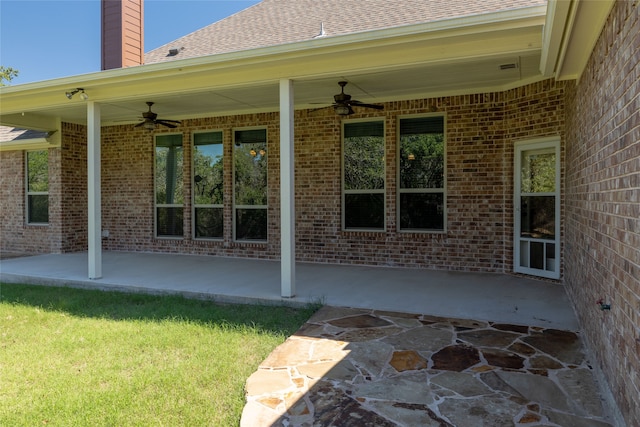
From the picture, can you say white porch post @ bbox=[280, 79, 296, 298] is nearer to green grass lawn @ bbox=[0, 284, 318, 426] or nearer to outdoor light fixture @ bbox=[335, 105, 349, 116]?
green grass lawn @ bbox=[0, 284, 318, 426]

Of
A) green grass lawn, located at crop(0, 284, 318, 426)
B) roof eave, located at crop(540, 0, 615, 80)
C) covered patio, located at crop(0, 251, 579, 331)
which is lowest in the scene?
green grass lawn, located at crop(0, 284, 318, 426)

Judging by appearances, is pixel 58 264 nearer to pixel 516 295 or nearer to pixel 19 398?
pixel 19 398

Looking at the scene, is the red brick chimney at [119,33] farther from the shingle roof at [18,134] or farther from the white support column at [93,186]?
the white support column at [93,186]

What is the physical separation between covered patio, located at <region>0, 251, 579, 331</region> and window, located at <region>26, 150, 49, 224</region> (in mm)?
2003

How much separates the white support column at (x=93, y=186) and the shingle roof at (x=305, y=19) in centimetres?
280

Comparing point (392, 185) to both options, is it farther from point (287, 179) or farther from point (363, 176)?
point (287, 179)

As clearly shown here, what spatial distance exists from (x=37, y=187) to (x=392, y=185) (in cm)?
836

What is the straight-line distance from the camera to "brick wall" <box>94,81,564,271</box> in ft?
22.7

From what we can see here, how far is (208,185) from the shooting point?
9289 millimetres

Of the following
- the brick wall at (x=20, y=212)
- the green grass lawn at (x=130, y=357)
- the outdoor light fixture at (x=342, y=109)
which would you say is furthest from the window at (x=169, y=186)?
the outdoor light fixture at (x=342, y=109)

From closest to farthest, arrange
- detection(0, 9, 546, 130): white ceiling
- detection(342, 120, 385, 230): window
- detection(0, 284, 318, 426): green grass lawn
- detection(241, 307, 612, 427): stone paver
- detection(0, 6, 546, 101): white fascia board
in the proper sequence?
detection(241, 307, 612, 427): stone paver → detection(0, 284, 318, 426): green grass lawn → detection(0, 6, 546, 101): white fascia board → detection(0, 9, 546, 130): white ceiling → detection(342, 120, 385, 230): window

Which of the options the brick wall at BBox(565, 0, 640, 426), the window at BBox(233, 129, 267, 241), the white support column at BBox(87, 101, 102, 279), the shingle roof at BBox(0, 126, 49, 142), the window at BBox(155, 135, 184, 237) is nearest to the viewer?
the brick wall at BBox(565, 0, 640, 426)

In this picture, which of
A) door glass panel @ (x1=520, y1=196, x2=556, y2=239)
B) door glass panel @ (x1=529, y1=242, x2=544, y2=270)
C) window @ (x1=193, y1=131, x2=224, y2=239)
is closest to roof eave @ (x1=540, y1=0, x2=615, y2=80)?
door glass panel @ (x1=520, y1=196, x2=556, y2=239)

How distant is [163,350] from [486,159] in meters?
5.51
